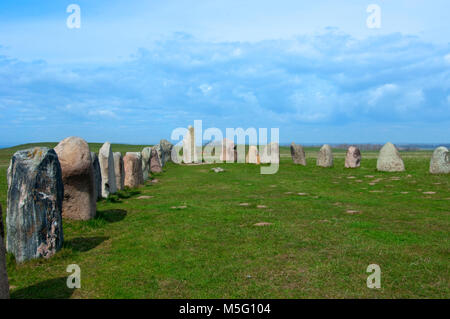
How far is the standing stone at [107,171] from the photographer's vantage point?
1409 cm

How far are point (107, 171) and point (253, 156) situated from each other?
19549mm

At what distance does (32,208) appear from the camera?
276 inches

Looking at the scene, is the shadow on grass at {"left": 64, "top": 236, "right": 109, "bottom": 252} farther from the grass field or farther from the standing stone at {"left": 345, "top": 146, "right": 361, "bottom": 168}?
the standing stone at {"left": 345, "top": 146, "right": 361, "bottom": 168}

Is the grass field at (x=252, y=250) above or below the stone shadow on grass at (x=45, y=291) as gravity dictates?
above

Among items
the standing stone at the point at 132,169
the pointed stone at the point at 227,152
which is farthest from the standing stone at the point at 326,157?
the standing stone at the point at 132,169

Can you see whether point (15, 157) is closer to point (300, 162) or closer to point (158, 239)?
point (158, 239)

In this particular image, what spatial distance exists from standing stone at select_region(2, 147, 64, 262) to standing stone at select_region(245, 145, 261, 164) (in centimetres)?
2535

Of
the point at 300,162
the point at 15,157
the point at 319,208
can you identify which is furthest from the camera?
the point at 300,162

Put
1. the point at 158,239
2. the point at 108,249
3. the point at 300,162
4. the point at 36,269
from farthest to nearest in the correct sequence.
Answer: the point at 300,162 → the point at 158,239 → the point at 108,249 → the point at 36,269

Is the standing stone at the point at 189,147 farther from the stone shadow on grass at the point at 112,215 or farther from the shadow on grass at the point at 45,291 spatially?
the shadow on grass at the point at 45,291

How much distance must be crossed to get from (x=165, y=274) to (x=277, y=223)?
4113 mm

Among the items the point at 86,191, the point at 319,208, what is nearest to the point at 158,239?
the point at 86,191

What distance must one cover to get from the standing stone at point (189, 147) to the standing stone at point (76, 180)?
2466 centimetres
